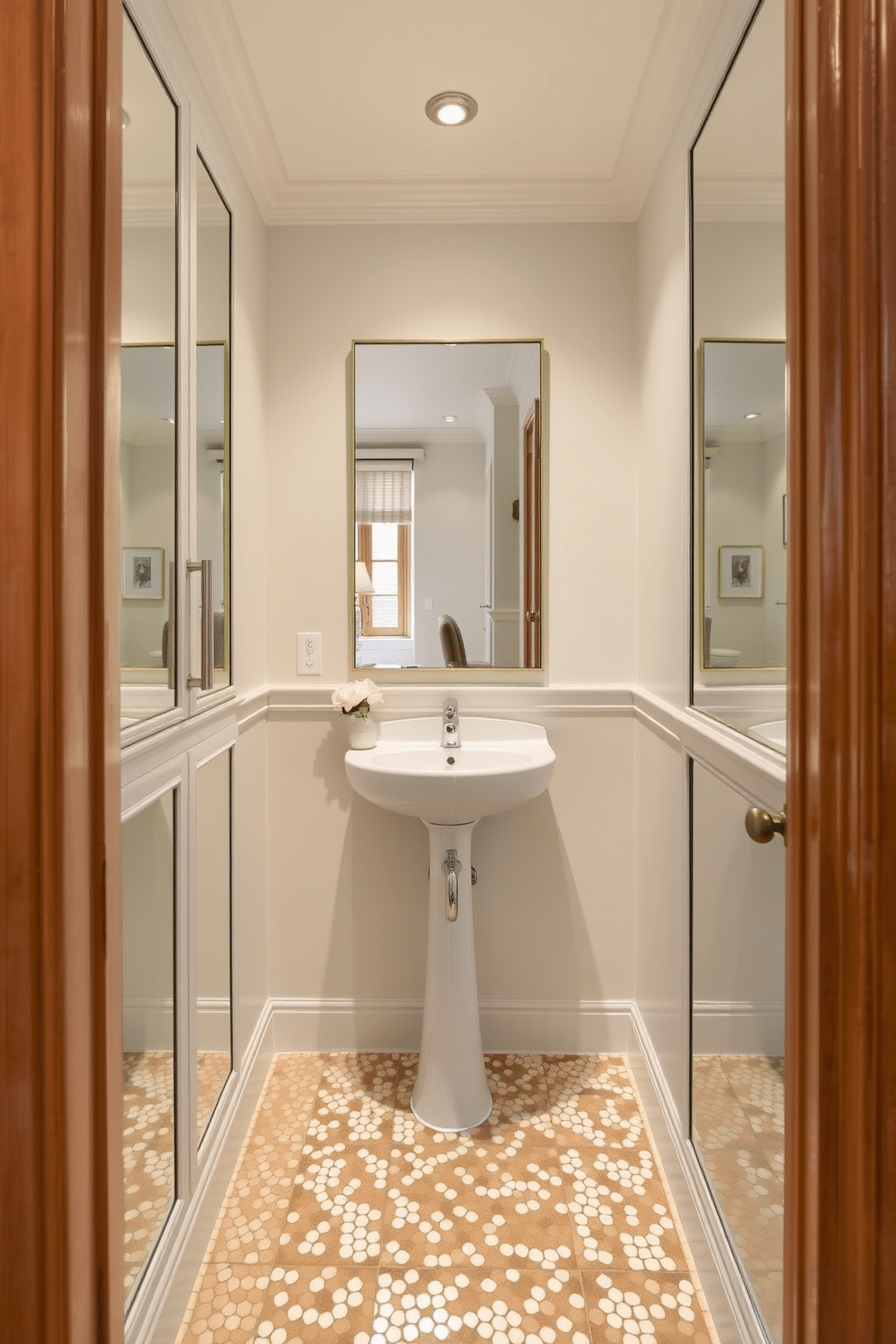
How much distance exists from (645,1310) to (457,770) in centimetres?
106

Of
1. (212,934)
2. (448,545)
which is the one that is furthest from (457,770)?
(448,545)

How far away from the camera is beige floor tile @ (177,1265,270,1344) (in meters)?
1.29

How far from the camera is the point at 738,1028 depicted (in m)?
1.24

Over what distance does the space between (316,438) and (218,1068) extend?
5.33 ft

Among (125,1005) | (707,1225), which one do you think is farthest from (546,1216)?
(125,1005)

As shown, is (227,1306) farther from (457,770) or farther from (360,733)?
(360,733)

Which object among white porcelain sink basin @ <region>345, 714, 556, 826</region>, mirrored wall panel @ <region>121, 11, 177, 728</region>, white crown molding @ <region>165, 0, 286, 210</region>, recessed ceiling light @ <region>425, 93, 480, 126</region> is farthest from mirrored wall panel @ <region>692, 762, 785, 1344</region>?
white crown molding @ <region>165, 0, 286, 210</region>

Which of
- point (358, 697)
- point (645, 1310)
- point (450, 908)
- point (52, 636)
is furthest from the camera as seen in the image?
point (358, 697)

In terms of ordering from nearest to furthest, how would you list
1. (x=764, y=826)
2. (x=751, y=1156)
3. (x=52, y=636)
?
(x=52, y=636) < (x=764, y=826) < (x=751, y=1156)

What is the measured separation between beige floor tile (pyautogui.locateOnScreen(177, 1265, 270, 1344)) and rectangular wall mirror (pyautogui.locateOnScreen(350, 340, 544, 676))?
138cm

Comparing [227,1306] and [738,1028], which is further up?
[738,1028]

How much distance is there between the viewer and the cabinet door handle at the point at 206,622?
140cm

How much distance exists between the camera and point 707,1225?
139 cm

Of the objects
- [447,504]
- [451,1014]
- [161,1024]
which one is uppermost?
[447,504]
